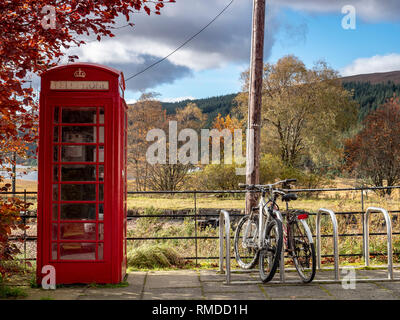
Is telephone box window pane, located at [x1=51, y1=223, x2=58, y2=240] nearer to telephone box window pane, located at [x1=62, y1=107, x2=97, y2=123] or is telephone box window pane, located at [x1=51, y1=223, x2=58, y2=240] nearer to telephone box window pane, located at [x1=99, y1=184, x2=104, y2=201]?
telephone box window pane, located at [x1=99, y1=184, x2=104, y2=201]

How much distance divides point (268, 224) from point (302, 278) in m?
0.77

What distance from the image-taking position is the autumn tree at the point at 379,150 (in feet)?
82.1

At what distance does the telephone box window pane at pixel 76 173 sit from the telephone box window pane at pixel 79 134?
0.31m

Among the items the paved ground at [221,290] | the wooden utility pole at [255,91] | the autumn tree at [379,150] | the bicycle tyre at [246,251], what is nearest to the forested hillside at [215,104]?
the autumn tree at [379,150]

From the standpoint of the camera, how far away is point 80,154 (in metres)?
5.27

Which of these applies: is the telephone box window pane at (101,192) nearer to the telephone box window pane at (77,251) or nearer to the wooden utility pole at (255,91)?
the telephone box window pane at (77,251)

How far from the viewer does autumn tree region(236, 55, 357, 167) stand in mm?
30452

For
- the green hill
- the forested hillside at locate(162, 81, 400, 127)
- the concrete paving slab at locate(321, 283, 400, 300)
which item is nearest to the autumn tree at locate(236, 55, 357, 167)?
the concrete paving slab at locate(321, 283, 400, 300)

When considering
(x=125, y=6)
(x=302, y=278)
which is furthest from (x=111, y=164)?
(x=302, y=278)

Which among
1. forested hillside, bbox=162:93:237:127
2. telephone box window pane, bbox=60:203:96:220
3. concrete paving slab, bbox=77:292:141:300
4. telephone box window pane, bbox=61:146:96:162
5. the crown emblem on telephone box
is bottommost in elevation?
concrete paving slab, bbox=77:292:141:300

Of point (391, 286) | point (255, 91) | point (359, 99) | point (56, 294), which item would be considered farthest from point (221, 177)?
point (359, 99)

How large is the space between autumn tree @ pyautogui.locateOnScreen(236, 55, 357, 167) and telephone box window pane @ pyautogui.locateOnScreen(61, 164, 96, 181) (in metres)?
24.9

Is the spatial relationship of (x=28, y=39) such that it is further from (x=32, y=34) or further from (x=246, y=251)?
(x=246, y=251)

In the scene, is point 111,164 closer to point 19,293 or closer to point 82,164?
point 82,164
